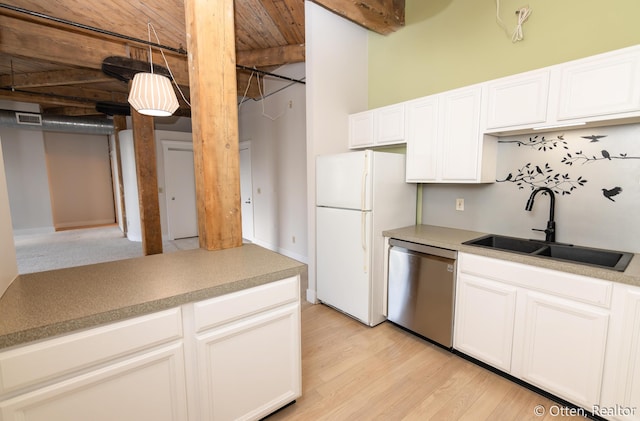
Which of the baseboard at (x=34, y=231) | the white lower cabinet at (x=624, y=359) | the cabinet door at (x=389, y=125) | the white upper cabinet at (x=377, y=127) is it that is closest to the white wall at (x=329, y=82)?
the white upper cabinet at (x=377, y=127)

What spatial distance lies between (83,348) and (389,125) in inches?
108

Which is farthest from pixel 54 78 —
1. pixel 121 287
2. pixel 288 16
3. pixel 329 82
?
pixel 121 287

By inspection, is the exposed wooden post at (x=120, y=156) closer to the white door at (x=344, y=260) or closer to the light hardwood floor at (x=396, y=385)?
the white door at (x=344, y=260)

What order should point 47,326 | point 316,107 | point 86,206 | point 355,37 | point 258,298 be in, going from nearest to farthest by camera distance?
point 47,326, point 258,298, point 316,107, point 355,37, point 86,206

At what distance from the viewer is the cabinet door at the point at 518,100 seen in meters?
1.88

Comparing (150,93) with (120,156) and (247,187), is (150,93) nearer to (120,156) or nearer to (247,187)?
(247,187)

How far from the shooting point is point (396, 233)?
2.58 meters

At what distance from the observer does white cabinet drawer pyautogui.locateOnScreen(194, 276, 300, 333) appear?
1296 millimetres

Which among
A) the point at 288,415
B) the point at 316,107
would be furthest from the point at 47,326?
the point at 316,107

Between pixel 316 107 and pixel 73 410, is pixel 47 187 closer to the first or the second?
pixel 316 107

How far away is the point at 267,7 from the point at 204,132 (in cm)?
209

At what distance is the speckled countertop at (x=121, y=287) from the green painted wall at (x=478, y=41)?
2348 millimetres

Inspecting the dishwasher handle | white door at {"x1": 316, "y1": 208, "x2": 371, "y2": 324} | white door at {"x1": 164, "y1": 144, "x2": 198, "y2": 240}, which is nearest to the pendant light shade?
white door at {"x1": 316, "y1": 208, "x2": 371, "y2": 324}

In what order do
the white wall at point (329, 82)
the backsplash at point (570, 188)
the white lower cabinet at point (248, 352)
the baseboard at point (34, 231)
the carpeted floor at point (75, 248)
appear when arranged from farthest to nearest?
the baseboard at point (34, 231), the carpeted floor at point (75, 248), the white wall at point (329, 82), the backsplash at point (570, 188), the white lower cabinet at point (248, 352)
